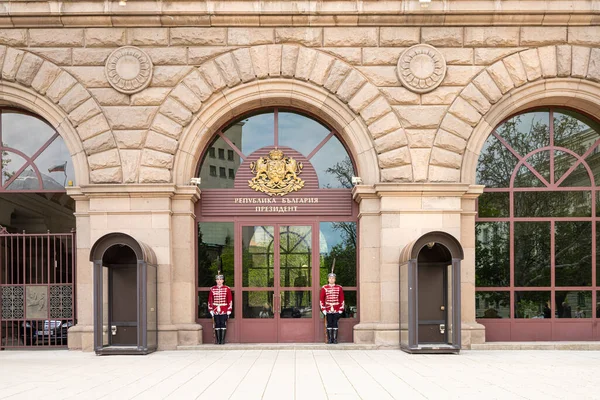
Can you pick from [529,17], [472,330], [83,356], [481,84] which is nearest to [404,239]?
[472,330]

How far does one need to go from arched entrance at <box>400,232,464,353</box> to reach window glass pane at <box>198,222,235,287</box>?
154 inches

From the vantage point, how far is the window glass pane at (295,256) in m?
15.9

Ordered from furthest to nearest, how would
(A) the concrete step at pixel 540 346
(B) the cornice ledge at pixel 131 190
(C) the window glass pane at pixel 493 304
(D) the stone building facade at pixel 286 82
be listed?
(C) the window glass pane at pixel 493 304
(D) the stone building facade at pixel 286 82
(B) the cornice ledge at pixel 131 190
(A) the concrete step at pixel 540 346

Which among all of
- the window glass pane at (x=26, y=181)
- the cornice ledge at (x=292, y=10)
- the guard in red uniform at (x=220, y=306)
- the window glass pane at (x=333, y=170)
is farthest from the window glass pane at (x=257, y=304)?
the cornice ledge at (x=292, y=10)

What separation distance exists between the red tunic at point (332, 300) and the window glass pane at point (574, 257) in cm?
493

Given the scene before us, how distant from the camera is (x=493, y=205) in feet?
52.3

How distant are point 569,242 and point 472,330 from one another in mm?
3130

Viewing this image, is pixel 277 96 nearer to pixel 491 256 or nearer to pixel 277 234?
pixel 277 234

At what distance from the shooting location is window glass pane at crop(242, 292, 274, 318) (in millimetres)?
15844

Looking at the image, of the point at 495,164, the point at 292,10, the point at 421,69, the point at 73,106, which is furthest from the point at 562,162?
the point at 73,106

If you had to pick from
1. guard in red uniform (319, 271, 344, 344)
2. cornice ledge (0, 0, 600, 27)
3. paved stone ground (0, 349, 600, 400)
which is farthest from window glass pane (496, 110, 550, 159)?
guard in red uniform (319, 271, 344, 344)

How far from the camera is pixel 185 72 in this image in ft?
50.3

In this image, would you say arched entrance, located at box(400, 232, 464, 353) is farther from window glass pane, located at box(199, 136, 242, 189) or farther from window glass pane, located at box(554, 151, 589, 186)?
window glass pane, located at box(199, 136, 242, 189)

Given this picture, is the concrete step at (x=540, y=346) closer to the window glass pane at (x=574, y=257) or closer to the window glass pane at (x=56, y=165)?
the window glass pane at (x=574, y=257)
